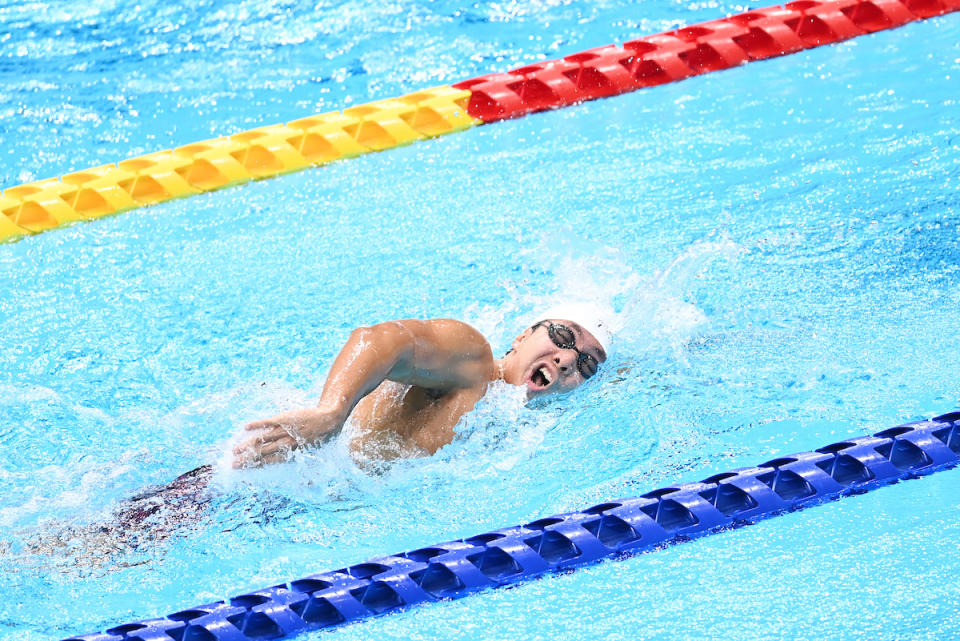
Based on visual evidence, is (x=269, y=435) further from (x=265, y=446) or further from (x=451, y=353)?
(x=451, y=353)

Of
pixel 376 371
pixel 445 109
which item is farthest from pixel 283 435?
pixel 445 109

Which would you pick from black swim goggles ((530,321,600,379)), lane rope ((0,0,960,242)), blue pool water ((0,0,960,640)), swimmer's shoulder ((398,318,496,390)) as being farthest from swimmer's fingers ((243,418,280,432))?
lane rope ((0,0,960,242))

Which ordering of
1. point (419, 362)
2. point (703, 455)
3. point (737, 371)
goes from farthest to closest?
point (737, 371) → point (703, 455) → point (419, 362)

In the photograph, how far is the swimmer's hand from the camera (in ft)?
8.22

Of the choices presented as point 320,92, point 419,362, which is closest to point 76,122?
point 320,92

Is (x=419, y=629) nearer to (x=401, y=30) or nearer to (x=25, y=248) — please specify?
(x=25, y=248)

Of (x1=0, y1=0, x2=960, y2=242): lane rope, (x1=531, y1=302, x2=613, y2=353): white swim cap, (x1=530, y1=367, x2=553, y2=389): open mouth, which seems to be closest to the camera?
(x1=530, y1=367, x2=553, y2=389): open mouth

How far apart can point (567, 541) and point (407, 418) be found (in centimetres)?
63

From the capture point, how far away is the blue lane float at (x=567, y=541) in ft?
8.59

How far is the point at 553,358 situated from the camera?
3.38m

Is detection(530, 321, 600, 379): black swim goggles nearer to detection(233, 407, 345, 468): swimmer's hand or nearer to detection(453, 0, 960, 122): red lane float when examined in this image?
detection(233, 407, 345, 468): swimmer's hand

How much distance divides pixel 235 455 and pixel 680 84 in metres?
4.03

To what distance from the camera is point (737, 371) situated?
3.71 metres

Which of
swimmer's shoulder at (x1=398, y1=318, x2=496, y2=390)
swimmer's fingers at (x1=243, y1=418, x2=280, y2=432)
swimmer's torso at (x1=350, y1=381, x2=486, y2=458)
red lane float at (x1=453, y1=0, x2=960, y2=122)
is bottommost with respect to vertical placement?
swimmer's torso at (x1=350, y1=381, x2=486, y2=458)
